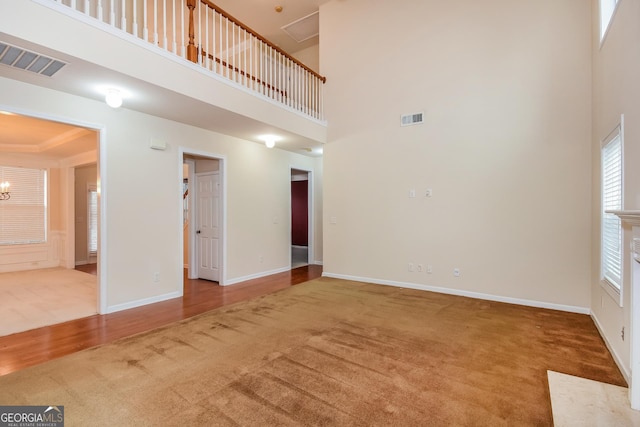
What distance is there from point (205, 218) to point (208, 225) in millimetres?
160

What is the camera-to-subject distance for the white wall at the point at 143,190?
3.64 metres

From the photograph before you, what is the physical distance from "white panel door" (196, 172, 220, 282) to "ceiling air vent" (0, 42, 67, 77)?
2.82 metres

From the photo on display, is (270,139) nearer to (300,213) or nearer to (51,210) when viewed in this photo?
(300,213)

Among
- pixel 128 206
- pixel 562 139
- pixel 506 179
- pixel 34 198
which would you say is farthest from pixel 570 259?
pixel 34 198

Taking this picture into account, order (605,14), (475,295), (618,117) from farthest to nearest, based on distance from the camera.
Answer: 1. (475,295)
2. (605,14)
3. (618,117)

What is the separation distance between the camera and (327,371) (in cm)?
246

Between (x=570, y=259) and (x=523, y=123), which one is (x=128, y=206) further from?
(x=570, y=259)

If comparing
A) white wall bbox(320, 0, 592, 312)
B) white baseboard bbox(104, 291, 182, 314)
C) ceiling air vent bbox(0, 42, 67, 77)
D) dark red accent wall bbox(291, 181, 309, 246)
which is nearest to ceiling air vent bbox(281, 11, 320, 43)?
white wall bbox(320, 0, 592, 312)

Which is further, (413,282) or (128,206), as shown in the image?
(413,282)

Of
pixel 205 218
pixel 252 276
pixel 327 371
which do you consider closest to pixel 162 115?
pixel 205 218

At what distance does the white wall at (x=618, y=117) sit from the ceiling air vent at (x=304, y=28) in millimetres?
4734

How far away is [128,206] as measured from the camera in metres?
4.11

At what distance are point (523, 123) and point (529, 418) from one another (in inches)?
146

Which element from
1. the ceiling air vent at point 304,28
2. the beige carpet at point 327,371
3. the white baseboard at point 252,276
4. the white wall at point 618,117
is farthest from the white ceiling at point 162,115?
the white wall at point 618,117
